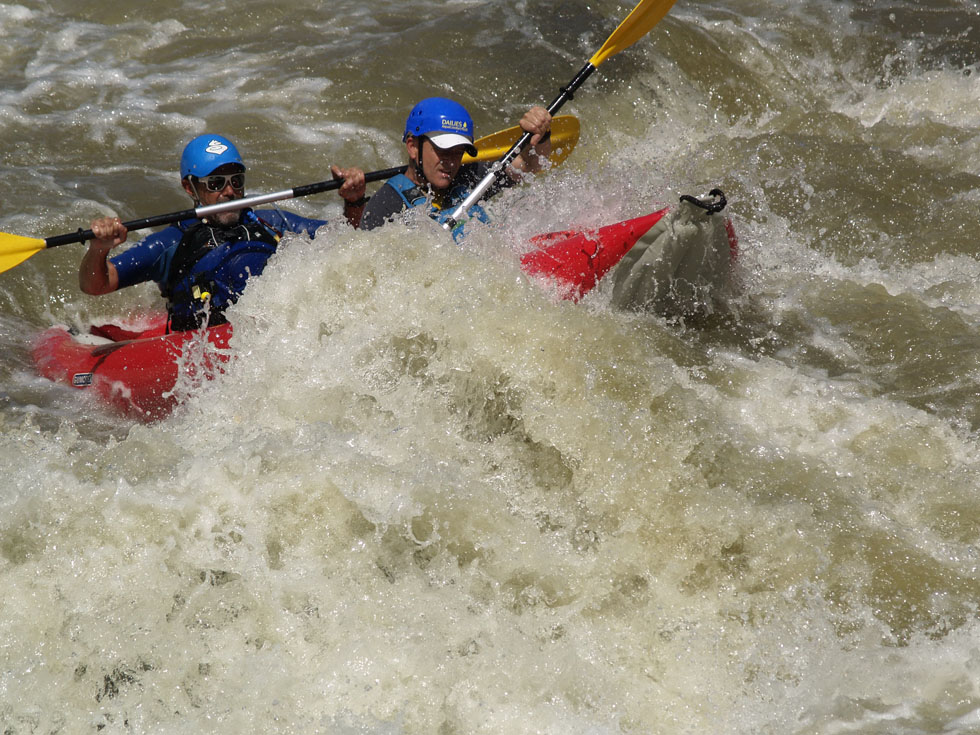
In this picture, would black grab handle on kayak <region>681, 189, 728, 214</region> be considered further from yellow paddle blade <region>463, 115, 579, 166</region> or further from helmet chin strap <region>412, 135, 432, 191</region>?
yellow paddle blade <region>463, 115, 579, 166</region>

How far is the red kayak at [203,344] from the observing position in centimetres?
378

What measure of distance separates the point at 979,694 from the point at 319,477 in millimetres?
1973

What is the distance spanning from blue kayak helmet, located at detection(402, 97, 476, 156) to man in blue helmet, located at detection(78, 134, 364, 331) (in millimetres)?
823

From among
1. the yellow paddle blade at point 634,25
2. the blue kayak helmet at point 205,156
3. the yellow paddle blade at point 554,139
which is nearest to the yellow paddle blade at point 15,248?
the blue kayak helmet at point 205,156

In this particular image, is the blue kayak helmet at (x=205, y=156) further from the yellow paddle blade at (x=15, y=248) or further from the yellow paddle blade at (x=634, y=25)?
the yellow paddle blade at (x=634, y=25)

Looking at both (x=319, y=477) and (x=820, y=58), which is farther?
(x=820, y=58)

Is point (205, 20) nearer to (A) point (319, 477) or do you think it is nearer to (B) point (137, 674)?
(A) point (319, 477)

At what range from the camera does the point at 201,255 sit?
4.04m

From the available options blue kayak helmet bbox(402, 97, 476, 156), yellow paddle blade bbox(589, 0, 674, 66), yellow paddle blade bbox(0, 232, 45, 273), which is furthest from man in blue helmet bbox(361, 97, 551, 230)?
yellow paddle blade bbox(0, 232, 45, 273)

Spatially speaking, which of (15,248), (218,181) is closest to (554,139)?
(218,181)

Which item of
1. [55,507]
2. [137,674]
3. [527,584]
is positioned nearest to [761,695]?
[527,584]

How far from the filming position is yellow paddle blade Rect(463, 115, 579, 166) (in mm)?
5133

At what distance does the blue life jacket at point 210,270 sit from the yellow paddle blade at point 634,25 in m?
2.25

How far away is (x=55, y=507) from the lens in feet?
9.52
